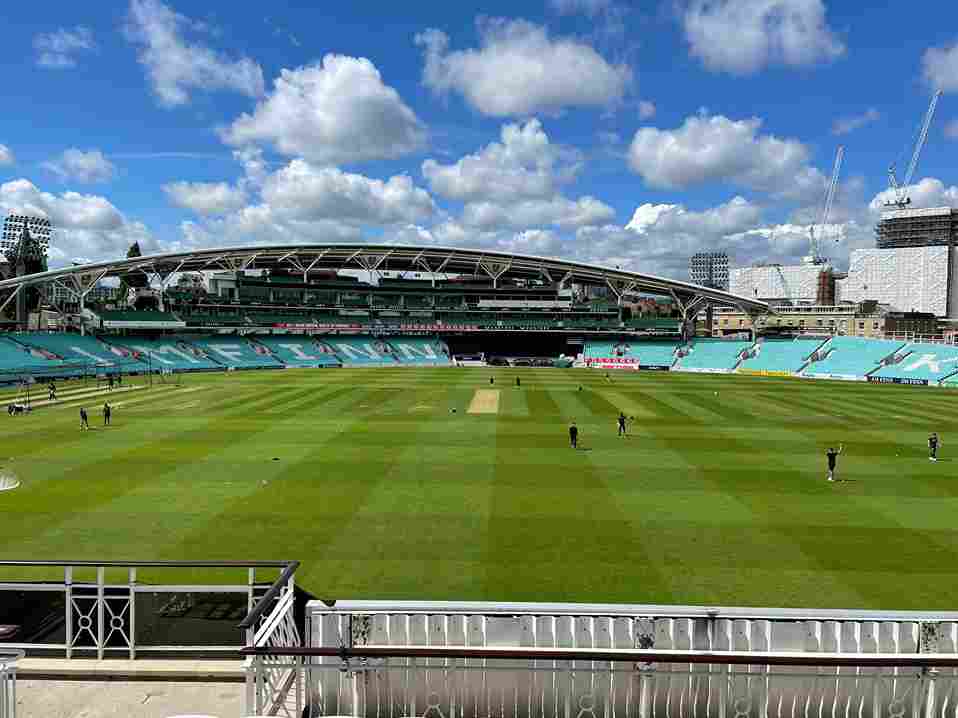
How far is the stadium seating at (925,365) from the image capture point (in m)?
66.1

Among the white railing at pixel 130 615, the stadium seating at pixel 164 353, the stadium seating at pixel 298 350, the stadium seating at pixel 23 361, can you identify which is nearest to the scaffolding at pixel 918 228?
the stadium seating at pixel 298 350

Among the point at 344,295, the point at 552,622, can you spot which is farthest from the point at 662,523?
the point at 344,295

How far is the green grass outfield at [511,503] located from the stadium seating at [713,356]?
1977 inches

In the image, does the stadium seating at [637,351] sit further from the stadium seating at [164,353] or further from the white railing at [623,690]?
the white railing at [623,690]

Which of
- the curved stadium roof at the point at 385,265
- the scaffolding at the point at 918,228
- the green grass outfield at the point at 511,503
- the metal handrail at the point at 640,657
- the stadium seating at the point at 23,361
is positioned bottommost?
the green grass outfield at the point at 511,503

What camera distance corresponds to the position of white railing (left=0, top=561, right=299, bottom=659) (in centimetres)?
769

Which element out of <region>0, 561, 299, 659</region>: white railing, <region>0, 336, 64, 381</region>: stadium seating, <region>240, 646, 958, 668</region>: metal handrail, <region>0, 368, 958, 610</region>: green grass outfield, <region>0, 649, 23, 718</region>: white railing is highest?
<region>0, 336, 64, 381</region>: stadium seating

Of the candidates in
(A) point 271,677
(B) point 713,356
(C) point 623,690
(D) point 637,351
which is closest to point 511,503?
(C) point 623,690

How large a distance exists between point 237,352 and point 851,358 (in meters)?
85.1

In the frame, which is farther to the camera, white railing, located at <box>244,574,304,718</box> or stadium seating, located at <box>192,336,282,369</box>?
stadium seating, located at <box>192,336,282,369</box>

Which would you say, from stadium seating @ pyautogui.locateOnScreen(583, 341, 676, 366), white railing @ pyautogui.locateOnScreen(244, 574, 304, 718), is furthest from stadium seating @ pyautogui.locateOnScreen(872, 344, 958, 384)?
white railing @ pyautogui.locateOnScreen(244, 574, 304, 718)

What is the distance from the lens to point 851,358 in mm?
77062

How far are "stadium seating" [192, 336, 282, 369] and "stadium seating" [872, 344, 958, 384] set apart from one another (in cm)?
7834

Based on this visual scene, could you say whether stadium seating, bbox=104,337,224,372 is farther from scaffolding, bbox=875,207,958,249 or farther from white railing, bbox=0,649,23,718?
scaffolding, bbox=875,207,958,249
